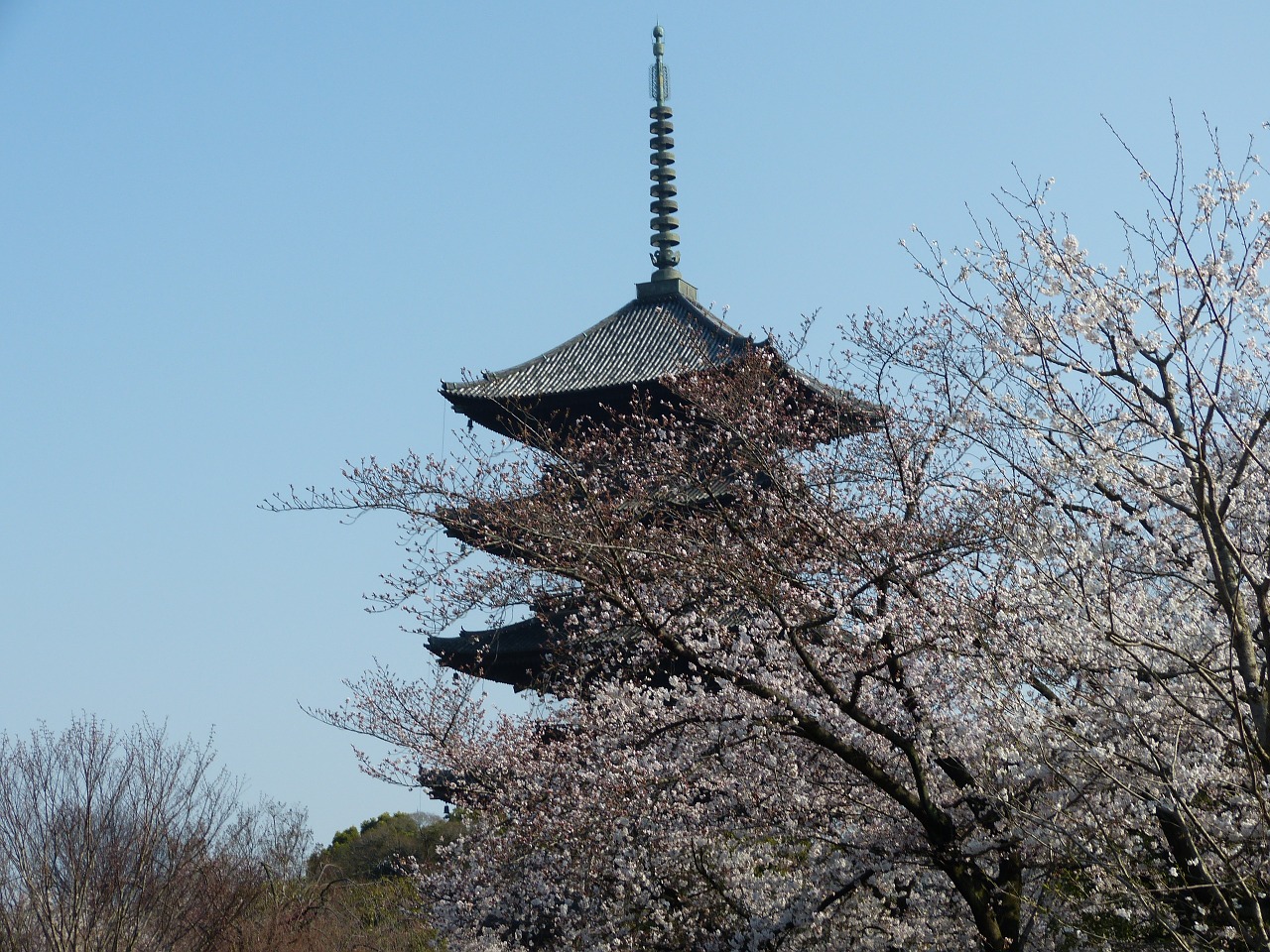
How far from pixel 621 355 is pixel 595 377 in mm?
772

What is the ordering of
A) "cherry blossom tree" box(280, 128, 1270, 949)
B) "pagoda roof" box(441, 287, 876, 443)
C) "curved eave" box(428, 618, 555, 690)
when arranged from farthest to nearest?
"pagoda roof" box(441, 287, 876, 443), "curved eave" box(428, 618, 555, 690), "cherry blossom tree" box(280, 128, 1270, 949)

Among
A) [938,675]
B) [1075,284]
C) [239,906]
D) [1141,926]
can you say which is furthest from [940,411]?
[239,906]

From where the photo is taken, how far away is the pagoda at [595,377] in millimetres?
19312

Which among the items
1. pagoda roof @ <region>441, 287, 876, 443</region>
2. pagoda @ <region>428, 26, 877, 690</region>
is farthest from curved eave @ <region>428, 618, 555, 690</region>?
pagoda roof @ <region>441, 287, 876, 443</region>

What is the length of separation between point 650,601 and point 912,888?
2.79 meters

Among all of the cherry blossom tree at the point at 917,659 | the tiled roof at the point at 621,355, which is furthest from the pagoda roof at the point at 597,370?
the cherry blossom tree at the point at 917,659

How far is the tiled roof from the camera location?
20.8m

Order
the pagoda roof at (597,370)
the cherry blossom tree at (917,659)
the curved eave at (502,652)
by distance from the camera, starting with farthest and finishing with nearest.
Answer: the pagoda roof at (597,370), the curved eave at (502,652), the cherry blossom tree at (917,659)

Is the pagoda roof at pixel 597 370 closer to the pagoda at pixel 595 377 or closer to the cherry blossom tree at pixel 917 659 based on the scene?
the pagoda at pixel 595 377

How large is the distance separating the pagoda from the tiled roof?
0.02 metres

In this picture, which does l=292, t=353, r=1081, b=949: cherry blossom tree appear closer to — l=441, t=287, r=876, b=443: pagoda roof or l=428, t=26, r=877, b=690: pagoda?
l=428, t=26, r=877, b=690: pagoda

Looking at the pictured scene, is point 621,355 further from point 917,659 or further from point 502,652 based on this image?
point 917,659

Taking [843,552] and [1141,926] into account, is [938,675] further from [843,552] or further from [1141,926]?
[1141,926]

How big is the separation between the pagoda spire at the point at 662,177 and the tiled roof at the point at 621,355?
128 centimetres
